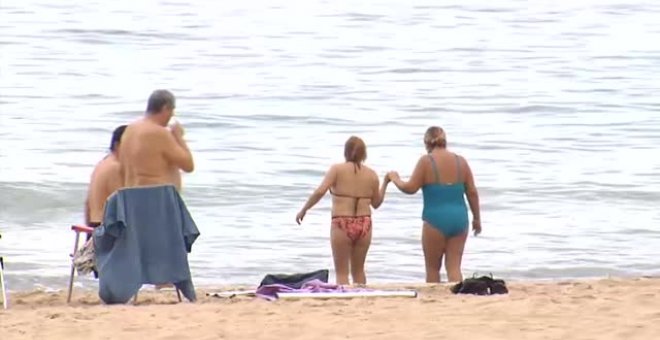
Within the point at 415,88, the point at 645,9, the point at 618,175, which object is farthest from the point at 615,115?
the point at 645,9

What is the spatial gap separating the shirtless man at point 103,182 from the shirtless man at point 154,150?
22cm

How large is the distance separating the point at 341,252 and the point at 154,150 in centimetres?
206

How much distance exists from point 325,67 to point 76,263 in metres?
23.8

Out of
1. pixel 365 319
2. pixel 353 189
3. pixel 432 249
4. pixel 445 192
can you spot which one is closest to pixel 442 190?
pixel 445 192

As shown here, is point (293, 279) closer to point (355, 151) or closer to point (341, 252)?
point (341, 252)

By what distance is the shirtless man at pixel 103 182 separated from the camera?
1059 cm

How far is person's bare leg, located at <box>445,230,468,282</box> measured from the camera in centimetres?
1177

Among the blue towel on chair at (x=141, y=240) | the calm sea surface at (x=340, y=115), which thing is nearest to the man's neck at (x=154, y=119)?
the blue towel on chair at (x=141, y=240)

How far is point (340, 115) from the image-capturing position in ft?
86.5

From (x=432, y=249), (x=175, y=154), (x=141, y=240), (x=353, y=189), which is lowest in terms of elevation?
(x=432, y=249)

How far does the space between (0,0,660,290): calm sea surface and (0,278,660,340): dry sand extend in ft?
12.1

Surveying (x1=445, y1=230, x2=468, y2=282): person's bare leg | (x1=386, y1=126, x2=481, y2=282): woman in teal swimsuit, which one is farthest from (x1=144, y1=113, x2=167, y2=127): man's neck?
(x1=445, y1=230, x2=468, y2=282): person's bare leg

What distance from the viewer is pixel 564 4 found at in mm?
49125

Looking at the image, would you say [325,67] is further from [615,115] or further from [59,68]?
[615,115]
